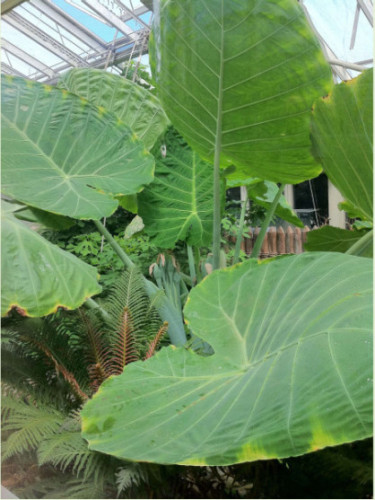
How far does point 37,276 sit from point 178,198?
1.91 feet

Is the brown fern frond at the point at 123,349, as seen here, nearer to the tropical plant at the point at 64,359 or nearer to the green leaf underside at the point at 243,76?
the tropical plant at the point at 64,359

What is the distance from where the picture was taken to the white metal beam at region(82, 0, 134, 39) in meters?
0.80

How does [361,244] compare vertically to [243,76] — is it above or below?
below

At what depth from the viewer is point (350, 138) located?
0.63m

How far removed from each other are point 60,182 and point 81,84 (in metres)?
0.42

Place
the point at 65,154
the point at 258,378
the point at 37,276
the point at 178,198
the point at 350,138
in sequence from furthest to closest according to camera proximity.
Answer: the point at 178,198
the point at 65,154
the point at 37,276
the point at 350,138
the point at 258,378

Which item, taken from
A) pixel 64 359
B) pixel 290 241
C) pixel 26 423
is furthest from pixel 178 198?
pixel 26 423

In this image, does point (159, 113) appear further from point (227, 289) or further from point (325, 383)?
point (325, 383)

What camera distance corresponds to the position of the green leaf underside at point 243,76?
2.25 ft

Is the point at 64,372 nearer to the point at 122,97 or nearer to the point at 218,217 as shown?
the point at 218,217

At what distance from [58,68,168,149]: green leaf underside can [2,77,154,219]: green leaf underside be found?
259mm

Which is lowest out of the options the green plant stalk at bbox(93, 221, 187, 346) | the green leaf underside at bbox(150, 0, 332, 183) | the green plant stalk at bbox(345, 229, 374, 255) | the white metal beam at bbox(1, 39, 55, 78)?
the green plant stalk at bbox(93, 221, 187, 346)

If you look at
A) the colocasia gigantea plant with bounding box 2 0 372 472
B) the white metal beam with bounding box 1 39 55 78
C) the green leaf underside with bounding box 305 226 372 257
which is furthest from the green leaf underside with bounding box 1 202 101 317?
the green leaf underside with bounding box 305 226 372 257

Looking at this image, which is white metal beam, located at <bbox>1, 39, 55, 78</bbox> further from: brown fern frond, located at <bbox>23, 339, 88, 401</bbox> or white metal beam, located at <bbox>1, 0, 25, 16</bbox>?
brown fern frond, located at <bbox>23, 339, 88, 401</bbox>
